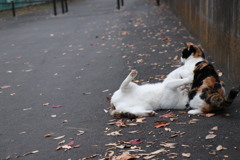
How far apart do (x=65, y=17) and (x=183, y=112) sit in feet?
58.4

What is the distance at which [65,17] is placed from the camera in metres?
23.4

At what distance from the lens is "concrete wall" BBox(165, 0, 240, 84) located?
293 inches

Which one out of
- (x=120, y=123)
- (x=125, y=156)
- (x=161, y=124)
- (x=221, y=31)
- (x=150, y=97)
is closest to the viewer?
(x=125, y=156)

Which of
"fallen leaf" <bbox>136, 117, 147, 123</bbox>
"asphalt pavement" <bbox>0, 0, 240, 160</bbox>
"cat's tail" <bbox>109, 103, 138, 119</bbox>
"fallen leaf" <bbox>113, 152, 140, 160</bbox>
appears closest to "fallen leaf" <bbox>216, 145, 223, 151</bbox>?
"asphalt pavement" <bbox>0, 0, 240, 160</bbox>

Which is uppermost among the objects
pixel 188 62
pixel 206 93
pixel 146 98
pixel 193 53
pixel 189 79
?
pixel 193 53

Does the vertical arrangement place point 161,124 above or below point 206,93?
below

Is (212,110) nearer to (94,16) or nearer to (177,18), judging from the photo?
(177,18)

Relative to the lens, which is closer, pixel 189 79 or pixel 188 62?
pixel 189 79

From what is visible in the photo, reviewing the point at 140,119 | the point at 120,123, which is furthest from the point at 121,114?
the point at 140,119

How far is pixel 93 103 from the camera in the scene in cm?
762

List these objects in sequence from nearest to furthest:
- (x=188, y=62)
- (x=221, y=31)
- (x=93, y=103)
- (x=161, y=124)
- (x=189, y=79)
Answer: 1. (x=161, y=124)
2. (x=189, y=79)
3. (x=188, y=62)
4. (x=93, y=103)
5. (x=221, y=31)

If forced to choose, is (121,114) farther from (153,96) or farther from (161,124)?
(161,124)

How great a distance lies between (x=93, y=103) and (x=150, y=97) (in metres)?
1.43

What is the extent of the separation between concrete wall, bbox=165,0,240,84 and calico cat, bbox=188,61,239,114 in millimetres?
1197
